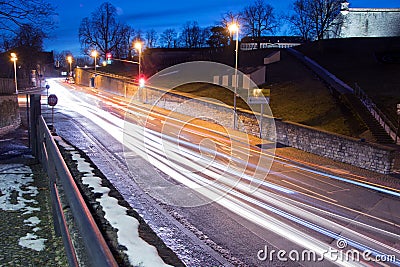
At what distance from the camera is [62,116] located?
3200 centimetres

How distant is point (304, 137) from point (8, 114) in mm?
20686

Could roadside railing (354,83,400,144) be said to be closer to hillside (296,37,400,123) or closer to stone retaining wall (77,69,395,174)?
hillside (296,37,400,123)

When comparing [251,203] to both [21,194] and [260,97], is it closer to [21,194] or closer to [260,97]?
[21,194]

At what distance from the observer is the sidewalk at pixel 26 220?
530 centimetres

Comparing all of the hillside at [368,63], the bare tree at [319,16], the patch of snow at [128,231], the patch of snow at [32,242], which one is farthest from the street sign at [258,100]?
the bare tree at [319,16]

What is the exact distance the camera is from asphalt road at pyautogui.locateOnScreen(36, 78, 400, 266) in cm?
706

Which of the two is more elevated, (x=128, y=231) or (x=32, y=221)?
(x=128, y=231)

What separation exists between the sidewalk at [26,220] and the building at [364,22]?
80.5 m

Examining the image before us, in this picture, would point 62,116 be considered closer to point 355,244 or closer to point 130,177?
point 130,177

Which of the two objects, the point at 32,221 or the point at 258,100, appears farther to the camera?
the point at 258,100

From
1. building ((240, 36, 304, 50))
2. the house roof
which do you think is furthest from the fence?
the house roof

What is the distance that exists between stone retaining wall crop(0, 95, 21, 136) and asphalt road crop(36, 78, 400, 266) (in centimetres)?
656

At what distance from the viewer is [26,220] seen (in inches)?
275

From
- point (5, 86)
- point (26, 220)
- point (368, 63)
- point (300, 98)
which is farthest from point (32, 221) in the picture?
point (368, 63)
